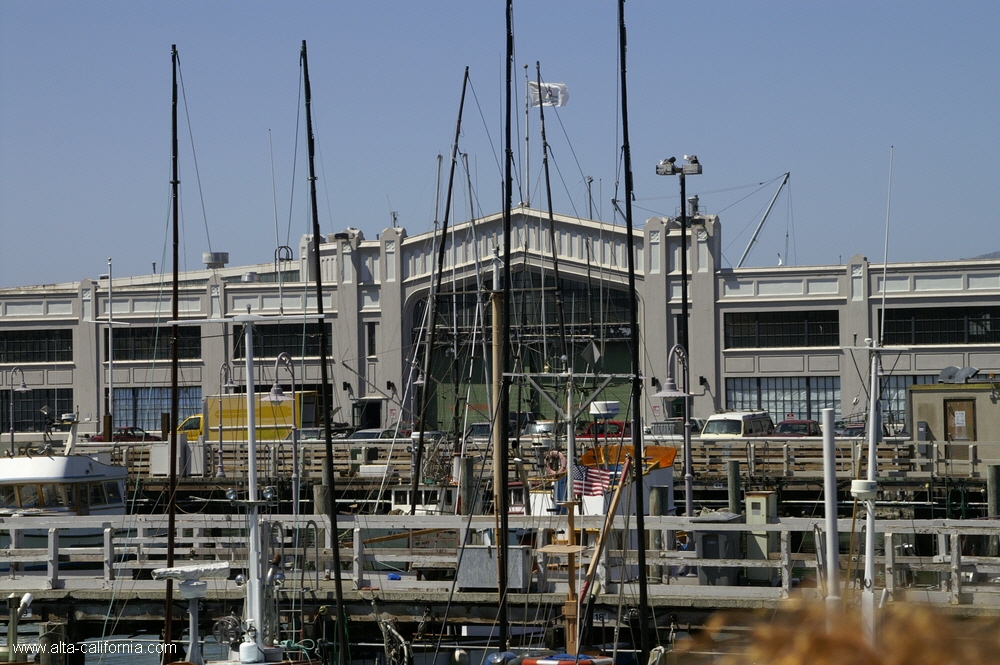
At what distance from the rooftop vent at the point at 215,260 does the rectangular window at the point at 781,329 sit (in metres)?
36.7

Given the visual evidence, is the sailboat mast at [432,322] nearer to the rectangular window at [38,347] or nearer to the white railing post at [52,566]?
the white railing post at [52,566]

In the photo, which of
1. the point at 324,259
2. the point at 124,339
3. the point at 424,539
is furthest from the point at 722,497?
the point at 124,339

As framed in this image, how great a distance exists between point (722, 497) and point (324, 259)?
31.9 m

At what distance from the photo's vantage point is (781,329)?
55.2 metres

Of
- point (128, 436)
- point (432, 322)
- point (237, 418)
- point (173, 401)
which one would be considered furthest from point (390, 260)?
point (173, 401)

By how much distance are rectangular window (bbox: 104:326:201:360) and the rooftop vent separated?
16.5 meters

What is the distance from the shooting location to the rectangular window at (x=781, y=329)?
5475 centimetres

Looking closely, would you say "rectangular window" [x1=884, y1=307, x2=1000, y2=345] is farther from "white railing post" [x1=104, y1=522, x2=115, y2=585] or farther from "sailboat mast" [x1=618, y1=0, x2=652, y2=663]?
"white railing post" [x1=104, y1=522, x2=115, y2=585]

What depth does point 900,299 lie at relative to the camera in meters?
53.6

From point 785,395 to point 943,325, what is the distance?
747 cm

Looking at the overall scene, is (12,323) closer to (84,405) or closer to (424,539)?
(84,405)

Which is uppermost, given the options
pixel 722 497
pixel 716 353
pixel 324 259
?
pixel 324 259

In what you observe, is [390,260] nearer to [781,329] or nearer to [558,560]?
[781,329]

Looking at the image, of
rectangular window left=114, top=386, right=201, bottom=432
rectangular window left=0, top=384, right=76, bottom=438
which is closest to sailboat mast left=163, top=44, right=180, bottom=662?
rectangular window left=114, top=386, right=201, bottom=432
